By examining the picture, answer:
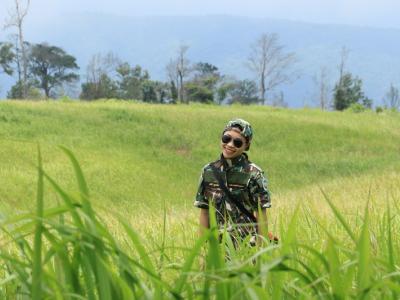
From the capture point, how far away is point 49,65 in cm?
8569

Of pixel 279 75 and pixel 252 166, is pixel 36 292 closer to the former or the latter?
pixel 252 166

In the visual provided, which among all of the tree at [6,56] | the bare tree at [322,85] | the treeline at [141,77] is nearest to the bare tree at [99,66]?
the treeline at [141,77]

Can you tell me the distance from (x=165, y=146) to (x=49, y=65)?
60.4 m

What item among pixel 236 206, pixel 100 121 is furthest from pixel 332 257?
pixel 100 121

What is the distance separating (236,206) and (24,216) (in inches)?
136

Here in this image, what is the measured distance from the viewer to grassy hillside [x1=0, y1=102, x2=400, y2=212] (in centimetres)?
2183

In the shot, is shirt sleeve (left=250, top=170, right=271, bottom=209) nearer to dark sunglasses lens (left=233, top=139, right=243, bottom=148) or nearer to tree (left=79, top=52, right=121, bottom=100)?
dark sunglasses lens (left=233, top=139, right=243, bottom=148)

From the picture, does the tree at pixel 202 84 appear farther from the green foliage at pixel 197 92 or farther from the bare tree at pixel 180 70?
the bare tree at pixel 180 70

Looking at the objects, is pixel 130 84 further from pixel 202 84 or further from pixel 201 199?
pixel 201 199

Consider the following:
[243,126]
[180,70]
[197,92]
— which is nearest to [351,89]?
[197,92]

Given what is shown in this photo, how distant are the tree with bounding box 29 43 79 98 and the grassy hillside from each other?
168 feet

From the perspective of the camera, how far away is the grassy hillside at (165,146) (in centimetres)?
2183

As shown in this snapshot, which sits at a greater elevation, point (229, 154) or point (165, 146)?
point (229, 154)

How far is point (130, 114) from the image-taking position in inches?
1281
